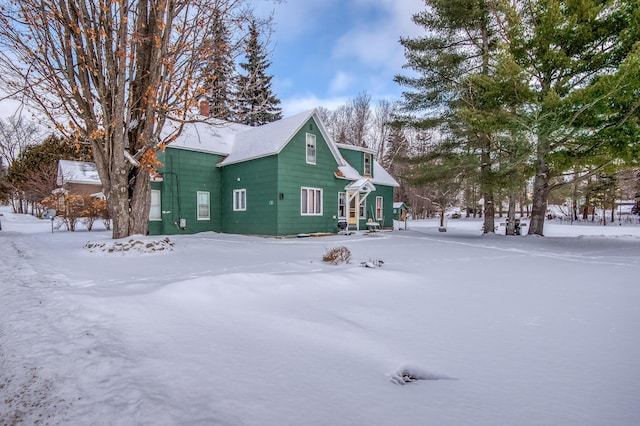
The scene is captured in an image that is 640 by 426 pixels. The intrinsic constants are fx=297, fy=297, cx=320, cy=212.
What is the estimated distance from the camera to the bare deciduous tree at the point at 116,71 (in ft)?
25.4

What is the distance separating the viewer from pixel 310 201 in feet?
49.5

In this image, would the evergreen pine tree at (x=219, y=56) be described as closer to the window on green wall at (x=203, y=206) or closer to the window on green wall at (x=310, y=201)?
the window on green wall at (x=310, y=201)

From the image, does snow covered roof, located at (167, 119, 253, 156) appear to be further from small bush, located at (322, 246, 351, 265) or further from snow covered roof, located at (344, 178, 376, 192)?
small bush, located at (322, 246, 351, 265)

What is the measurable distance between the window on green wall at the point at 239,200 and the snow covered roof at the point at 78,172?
49.9 ft

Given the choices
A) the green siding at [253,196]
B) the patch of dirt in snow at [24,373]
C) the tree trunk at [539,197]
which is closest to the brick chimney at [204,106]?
the green siding at [253,196]

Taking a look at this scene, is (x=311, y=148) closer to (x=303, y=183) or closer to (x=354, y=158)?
(x=303, y=183)

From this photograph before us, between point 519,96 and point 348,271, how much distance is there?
405 inches

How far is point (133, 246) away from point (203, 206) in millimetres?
7344

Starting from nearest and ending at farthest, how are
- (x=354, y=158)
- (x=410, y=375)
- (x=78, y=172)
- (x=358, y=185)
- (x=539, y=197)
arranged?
(x=410, y=375) < (x=539, y=197) < (x=358, y=185) < (x=354, y=158) < (x=78, y=172)

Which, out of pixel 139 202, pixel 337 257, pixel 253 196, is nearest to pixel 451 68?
pixel 253 196

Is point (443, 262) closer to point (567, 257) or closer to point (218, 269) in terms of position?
point (567, 257)

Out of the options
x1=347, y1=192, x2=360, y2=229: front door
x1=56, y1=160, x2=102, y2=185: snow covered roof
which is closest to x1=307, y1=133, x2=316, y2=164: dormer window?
x1=347, y1=192, x2=360, y2=229: front door

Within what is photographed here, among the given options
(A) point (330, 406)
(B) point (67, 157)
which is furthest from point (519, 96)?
(B) point (67, 157)

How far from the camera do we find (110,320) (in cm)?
317
